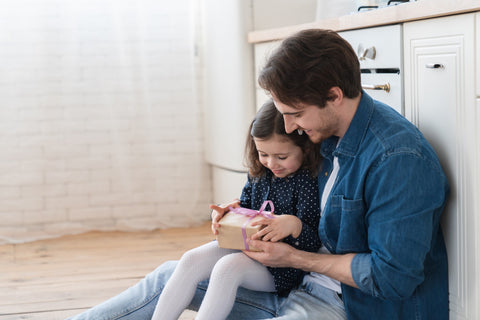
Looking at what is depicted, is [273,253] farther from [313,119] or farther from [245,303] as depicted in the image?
[313,119]

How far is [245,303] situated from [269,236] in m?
0.23

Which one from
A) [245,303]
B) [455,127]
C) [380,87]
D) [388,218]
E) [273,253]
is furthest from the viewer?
[380,87]

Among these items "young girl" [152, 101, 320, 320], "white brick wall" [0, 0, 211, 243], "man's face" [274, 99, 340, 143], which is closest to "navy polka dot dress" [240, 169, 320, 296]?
"young girl" [152, 101, 320, 320]

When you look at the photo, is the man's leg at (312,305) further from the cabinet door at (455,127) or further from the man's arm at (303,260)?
the cabinet door at (455,127)

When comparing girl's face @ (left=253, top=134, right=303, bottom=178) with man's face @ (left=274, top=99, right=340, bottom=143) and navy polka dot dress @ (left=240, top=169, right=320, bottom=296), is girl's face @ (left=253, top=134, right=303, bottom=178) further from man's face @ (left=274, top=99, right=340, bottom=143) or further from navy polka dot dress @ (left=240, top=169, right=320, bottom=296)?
man's face @ (left=274, top=99, right=340, bottom=143)

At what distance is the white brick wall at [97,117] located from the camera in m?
3.42

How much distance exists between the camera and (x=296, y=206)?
5.77ft

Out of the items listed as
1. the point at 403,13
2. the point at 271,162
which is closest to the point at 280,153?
the point at 271,162

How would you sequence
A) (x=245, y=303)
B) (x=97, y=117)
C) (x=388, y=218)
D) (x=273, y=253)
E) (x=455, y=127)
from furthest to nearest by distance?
(x=97, y=117) → (x=245, y=303) → (x=273, y=253) → (x=455, y=127) → (x=388, y=218)

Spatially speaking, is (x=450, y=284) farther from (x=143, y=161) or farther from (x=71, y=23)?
(x=71, y=23)

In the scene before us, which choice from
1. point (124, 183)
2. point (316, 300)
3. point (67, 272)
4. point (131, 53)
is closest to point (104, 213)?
point (124, 183)

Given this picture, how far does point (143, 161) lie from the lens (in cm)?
359

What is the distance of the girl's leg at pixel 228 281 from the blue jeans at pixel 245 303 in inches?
2.2

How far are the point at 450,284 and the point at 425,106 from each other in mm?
444
